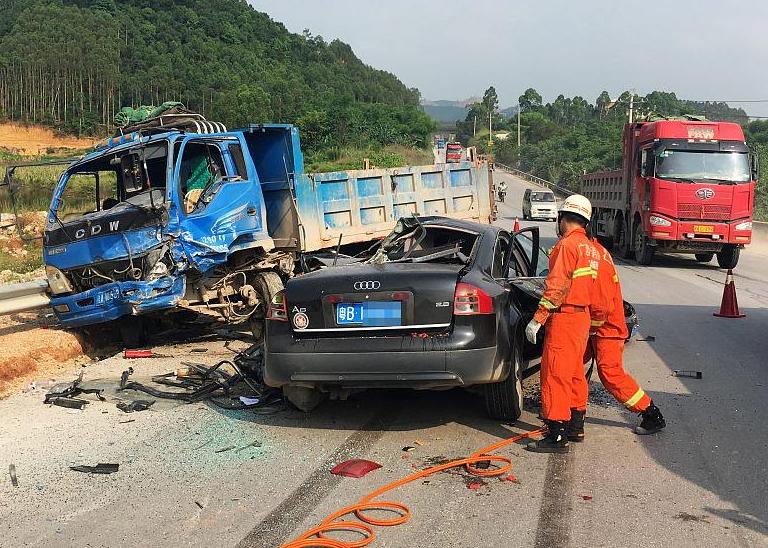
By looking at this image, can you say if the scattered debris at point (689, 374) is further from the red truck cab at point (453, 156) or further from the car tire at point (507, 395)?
the red truck cab at point (453, 156)

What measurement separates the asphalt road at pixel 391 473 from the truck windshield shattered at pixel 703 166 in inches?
429

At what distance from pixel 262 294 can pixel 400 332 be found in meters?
4.40

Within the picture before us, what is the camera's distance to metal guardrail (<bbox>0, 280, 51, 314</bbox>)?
8.85 meters

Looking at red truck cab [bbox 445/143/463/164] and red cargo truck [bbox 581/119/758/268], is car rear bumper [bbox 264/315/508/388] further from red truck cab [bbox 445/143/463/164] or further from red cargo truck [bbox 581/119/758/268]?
red cargo truck [bbox 581/119/758/268]

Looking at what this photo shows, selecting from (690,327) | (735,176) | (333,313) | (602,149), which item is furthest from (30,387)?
(602,149)

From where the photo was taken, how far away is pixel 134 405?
251 inches

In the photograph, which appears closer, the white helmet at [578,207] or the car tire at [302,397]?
the white helmet at [578,207]

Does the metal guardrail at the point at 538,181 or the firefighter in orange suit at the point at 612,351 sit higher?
the firefighter in orange suit at the point at 612,351

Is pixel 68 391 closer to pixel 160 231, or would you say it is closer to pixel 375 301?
pixel 160 231

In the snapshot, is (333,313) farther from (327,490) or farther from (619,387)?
(619,387)

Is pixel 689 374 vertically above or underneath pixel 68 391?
underneath

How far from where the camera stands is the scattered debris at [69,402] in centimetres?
642

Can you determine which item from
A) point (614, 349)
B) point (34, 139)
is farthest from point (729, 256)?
point (34, 139)

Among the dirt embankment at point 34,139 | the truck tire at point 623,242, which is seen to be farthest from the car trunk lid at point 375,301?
the dirt embankment at point 34,139
